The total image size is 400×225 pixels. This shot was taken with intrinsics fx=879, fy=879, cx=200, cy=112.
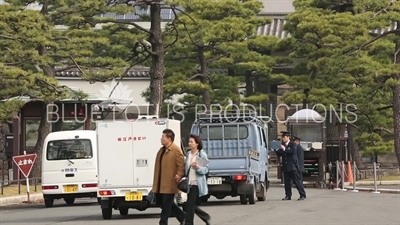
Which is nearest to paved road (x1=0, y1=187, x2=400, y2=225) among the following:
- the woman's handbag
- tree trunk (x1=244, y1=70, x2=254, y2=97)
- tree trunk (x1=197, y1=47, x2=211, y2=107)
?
the woman's handbag

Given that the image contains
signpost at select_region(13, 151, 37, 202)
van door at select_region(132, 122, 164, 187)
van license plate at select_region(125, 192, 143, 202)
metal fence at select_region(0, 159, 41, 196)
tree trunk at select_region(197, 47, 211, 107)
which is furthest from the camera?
tree trunk at select_region(197, 47, 211, 107)

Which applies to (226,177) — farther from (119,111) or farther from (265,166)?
(119,111)

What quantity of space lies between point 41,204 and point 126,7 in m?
7.54

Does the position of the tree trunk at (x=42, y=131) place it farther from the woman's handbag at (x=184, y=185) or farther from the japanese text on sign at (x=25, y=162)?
the woman's handbag at (x=184, y=185)

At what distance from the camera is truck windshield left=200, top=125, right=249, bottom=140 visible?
2397cm

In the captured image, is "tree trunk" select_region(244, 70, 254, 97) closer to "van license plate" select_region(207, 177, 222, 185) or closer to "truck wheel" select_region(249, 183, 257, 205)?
"truck wheel" select_region(249, 183, 257, 205)

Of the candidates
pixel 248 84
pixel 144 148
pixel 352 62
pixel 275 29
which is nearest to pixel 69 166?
pixel 144 148

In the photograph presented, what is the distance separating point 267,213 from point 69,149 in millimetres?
7869

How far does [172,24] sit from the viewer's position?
31688mm

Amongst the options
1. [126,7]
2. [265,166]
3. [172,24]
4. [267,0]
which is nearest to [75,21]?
[126,7]

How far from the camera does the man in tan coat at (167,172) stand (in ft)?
46.5

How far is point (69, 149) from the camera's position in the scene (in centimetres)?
2484

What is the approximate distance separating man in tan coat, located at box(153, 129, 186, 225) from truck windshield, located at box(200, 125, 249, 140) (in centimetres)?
977

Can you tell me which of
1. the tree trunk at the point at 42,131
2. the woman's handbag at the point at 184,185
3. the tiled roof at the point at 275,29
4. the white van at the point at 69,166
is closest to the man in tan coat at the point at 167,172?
the woman's handbag at the point at 184,185
